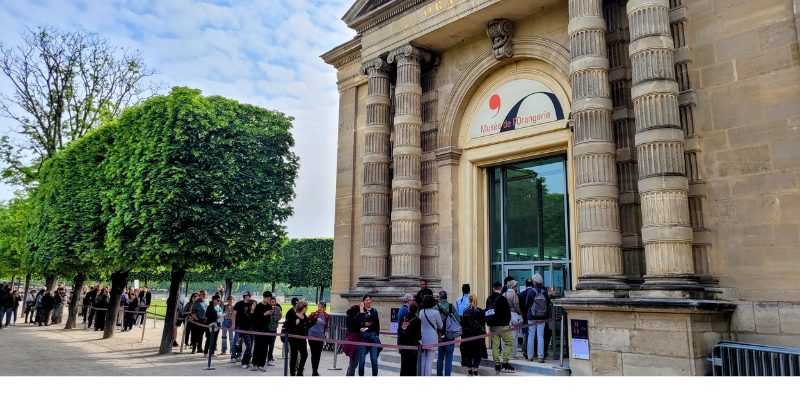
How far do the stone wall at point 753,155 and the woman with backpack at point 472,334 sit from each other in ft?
14.3

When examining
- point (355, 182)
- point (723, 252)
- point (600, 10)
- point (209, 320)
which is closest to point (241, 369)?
point (209, 320)

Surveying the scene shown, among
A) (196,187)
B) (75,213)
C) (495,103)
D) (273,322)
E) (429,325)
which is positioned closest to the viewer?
(429,325)

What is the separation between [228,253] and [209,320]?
1.93 m

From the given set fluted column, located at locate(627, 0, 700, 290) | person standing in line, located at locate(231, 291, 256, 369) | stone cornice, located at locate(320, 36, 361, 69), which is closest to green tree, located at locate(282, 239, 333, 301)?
stone cornice, located at locate(320, 36, 361, 69)

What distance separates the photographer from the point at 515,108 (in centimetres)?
1449

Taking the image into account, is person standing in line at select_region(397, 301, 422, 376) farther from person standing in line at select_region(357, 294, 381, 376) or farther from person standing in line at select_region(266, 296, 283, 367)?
person standing in line at select_region(266, 296, 283, 367)

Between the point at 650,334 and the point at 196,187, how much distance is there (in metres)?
12.1

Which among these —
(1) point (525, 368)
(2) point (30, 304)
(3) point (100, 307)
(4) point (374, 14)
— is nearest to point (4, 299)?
(2) point (30, 304)

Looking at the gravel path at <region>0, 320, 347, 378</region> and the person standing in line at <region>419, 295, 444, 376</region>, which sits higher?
the person standing in line at <region>419, 295, 444, 376</region>

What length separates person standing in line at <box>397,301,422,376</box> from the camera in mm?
9648

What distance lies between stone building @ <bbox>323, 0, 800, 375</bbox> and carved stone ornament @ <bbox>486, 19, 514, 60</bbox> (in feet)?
0.12

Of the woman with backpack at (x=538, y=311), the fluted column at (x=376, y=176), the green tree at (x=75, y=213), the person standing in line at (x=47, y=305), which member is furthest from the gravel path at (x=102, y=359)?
the person standing in line at (x=47, y=305)

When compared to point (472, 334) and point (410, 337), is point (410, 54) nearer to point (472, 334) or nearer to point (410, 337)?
point (472, 334)

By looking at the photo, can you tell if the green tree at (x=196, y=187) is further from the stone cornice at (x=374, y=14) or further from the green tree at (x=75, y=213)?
the stone cornice at (x=374, y=14)
